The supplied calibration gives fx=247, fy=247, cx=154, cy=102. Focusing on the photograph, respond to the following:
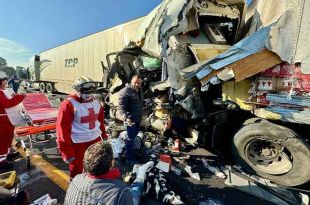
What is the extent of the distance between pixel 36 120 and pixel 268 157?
416 centimetres

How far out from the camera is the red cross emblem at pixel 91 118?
9.50ft

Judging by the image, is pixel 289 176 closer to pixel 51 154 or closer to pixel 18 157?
pixel 51 154

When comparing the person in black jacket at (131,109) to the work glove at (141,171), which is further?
the person in black jacket at (131,109)

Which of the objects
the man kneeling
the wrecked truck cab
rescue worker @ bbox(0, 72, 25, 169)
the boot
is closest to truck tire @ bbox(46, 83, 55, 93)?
the wrecked truck cab

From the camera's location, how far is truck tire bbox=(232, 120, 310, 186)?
11.6 ft

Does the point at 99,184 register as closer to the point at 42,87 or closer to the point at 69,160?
the point at 69,160

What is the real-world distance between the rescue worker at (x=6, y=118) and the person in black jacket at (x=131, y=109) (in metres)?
1.72

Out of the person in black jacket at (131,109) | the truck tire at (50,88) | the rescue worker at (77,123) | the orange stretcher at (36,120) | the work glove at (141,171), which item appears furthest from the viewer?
the truck tire at (50,88)

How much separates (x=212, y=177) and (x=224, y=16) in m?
3.56

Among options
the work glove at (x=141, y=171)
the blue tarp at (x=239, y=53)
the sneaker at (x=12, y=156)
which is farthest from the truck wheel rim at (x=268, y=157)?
the sneaker at (x=12, y=156)

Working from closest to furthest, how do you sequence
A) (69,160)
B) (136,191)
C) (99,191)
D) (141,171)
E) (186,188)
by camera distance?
(99,191) < (69,160) < (136,191) < (141,171) < (186,188)

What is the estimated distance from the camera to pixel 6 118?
4.09m

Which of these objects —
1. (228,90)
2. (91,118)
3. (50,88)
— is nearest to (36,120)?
(91,118)

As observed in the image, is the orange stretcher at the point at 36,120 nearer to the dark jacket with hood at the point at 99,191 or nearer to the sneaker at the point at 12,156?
the sneaker at the point at 12,156
